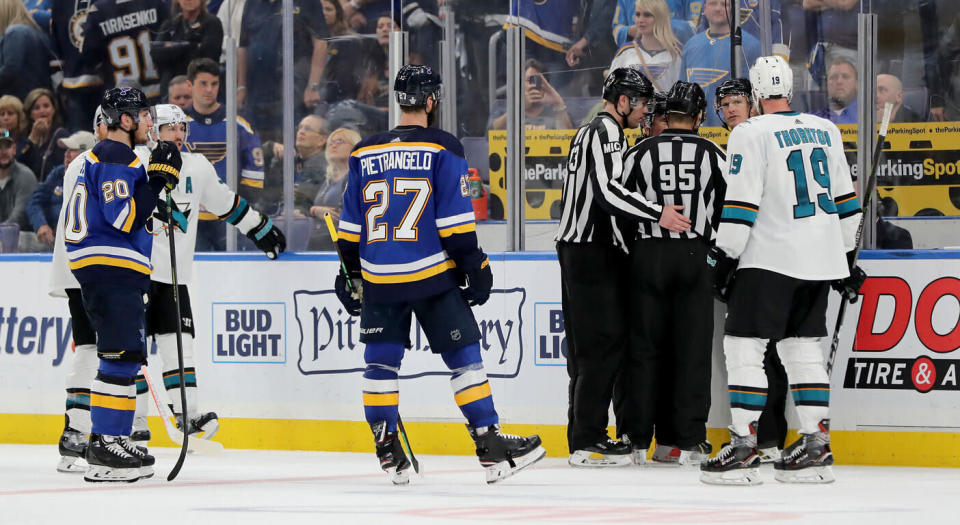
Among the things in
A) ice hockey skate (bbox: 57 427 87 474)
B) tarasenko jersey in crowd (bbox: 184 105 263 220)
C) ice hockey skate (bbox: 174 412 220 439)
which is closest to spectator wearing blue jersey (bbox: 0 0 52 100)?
tarasenko jersey in crowd (bbox: 184 105 263 220)

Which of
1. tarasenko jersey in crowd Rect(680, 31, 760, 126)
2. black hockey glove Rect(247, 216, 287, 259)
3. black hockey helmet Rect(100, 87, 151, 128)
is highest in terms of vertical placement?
tarasenko jersey in crowd Rect(680, 31, 760, 126)

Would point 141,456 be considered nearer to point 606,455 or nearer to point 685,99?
point 606,455

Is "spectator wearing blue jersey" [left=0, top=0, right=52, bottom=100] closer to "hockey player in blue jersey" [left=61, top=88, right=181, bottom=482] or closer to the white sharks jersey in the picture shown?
the white sharks jersey

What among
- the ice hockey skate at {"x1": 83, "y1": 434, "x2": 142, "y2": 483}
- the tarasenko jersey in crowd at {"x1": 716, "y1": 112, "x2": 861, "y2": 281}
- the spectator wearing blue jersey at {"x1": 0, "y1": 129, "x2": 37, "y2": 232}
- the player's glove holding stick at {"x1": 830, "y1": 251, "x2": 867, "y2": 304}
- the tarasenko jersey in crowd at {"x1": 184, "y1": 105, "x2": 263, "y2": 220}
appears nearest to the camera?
the tarasenko jersey in crowd at {"x1": 716, "y1": 112, "x2": 861, "y2": 281}

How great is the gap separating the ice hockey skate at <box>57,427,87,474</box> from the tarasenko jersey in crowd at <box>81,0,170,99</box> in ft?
14.8

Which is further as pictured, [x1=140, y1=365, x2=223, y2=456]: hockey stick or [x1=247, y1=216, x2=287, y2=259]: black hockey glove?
[x1=247, y1=216, x2=287, y2=259]: black hockey glove

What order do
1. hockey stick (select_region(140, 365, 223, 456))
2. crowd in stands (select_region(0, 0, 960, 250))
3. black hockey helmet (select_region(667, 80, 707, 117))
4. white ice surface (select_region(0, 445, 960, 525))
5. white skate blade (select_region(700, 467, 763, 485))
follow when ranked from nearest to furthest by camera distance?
white ice surface (select_region(0, 445, 960, 525)) → white skate blade (select_region(700, 467, 763, 485)) → black hockey helmet (select_region(667, 80, 707, 117)) → hockey stick (select_region(140, 365, 223, 456)) → crowd in stands (select_region(0, 0, 960, 250))

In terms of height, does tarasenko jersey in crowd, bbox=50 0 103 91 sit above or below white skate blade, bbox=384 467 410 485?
above

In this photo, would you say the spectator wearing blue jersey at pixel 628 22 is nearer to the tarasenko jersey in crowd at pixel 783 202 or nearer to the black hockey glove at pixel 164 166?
the tarasenko jersey in crowd at pixel 783 202

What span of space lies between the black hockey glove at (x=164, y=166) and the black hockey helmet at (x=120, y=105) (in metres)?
0.16

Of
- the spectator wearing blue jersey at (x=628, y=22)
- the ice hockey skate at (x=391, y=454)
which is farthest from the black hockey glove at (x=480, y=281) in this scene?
the spectator wearing blue jersey at (x=628, y=22)

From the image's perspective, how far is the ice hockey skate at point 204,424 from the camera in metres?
6.37

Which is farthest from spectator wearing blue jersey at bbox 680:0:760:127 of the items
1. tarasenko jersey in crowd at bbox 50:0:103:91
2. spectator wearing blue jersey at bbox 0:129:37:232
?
tarasenko jersey in crowd at bbox 50:0:103:91

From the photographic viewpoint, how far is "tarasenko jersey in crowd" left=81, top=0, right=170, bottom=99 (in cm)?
994
